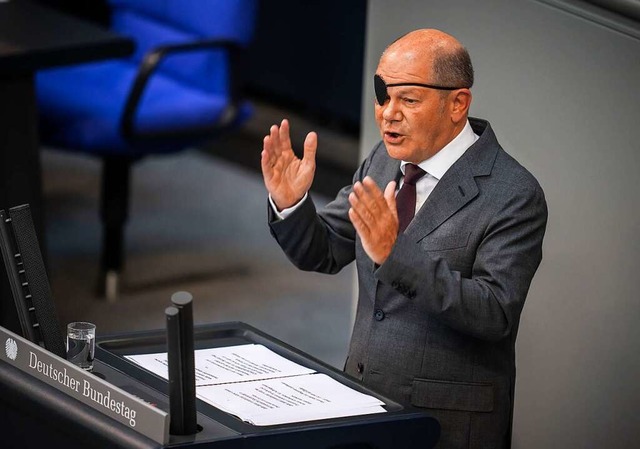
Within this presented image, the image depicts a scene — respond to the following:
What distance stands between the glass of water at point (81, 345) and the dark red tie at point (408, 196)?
606 mm

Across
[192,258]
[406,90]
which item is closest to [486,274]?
[406,90]

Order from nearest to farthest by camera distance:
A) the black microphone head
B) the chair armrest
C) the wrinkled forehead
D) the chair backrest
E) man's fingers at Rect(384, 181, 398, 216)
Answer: the black microphone head
man's fingers at Rect(384, 181, 398, 216)
the wrinkled forehead
the chair armrest
the chair backrest

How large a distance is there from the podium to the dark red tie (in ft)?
1.04

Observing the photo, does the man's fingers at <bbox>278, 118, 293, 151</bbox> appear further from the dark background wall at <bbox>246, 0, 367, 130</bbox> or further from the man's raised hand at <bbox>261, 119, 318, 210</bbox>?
the dark background wall at <bbox>246, 0, 367, 130</bbox>

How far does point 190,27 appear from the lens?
5820 mm

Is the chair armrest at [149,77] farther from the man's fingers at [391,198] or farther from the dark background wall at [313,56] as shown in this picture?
the man's fingers at [391,198]

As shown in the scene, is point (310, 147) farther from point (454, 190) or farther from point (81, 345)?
point (81, 345)

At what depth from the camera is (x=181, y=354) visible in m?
2.19

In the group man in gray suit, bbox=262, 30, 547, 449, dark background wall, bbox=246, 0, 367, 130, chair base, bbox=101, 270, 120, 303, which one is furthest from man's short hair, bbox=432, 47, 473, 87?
dark background wall, bbox=246, 0, 367, 130

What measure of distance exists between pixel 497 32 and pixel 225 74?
2.58 meters

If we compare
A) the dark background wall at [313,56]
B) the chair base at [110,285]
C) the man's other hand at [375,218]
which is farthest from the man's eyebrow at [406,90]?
the dark background wall at [313,56]

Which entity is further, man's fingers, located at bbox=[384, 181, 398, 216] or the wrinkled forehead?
the wrinkled forehead

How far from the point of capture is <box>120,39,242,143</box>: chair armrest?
5.35m

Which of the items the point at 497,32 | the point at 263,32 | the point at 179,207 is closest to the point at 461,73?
the point at 497,32
